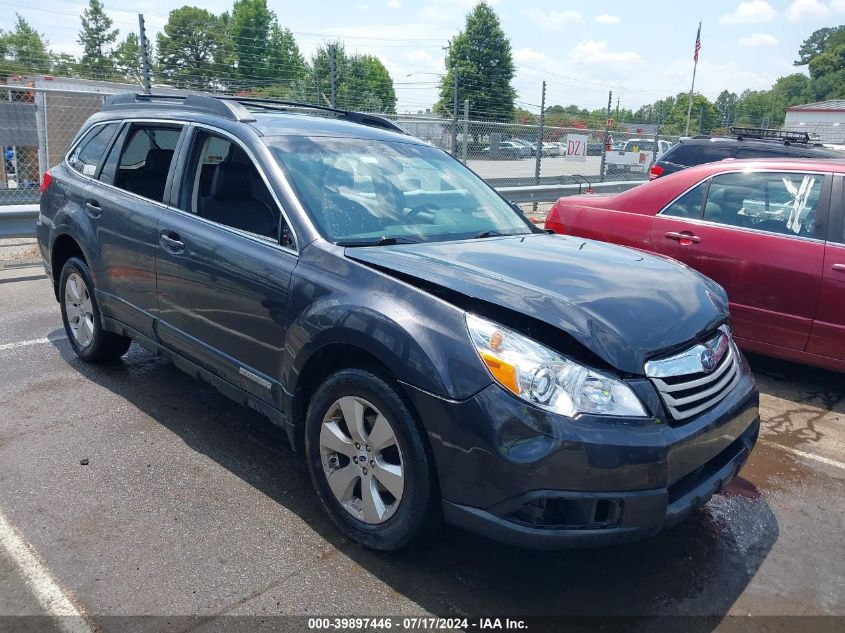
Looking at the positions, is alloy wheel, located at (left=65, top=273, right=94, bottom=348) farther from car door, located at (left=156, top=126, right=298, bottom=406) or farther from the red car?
the red car

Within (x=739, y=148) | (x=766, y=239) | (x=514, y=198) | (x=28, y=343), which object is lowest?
(x=28, y=343)

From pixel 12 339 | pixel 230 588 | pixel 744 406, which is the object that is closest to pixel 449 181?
pixel 744 406

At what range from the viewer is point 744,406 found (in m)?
2.99

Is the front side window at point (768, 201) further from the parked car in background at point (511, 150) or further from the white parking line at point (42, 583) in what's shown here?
the parked car in background at point (511, 150)

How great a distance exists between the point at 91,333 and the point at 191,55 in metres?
23.3

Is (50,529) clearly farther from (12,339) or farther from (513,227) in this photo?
(12,339)

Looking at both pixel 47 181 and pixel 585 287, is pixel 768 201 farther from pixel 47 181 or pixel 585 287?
pixel 47 181

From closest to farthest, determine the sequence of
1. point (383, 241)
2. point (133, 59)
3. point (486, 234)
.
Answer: point (383, 241) → point (486, 234) → point (133, 59)

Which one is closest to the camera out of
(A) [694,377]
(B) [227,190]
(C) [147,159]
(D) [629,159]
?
(A) [694,377]

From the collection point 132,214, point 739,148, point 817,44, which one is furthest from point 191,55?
point 817,44

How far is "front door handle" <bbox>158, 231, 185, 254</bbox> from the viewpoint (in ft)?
12.4

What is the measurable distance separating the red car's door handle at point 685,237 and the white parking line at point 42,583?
15.2ft

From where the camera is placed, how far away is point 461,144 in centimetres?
1438

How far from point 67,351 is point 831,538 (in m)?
5.15
